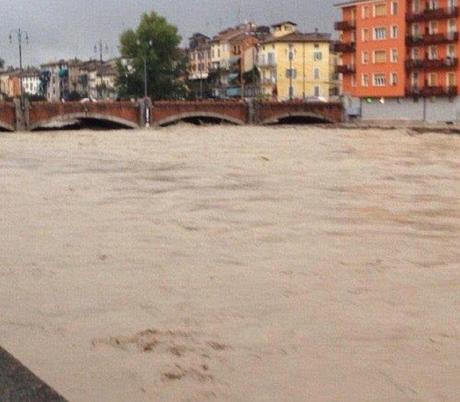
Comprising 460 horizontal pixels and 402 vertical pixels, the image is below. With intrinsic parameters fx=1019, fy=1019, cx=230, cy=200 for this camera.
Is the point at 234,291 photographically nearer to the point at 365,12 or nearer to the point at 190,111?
the point at 190,111

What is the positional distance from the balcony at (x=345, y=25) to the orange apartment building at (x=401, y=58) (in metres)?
0.07

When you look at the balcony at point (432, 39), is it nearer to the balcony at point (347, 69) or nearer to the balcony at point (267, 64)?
the balcony at point (347, 69)

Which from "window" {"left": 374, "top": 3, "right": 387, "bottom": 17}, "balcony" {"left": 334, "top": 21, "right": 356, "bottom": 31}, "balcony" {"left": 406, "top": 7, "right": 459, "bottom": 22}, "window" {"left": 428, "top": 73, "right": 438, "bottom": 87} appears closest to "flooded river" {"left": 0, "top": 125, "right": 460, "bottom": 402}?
"balcony" {"left": 406, "top": 7, "right": 459, "bottom": 22}

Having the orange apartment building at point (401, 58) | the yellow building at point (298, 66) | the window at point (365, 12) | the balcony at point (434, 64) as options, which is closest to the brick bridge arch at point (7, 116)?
the orange apartment building at point (401, 58)

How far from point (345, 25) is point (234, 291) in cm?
6079

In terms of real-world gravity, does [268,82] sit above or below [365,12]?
below

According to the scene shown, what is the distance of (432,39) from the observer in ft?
189

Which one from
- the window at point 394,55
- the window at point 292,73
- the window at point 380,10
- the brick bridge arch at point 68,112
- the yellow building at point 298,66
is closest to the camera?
the brick bridge arch at point 68,112

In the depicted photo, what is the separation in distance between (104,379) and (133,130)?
4673cm

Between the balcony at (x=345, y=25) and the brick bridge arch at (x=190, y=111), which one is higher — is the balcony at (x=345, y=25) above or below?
above

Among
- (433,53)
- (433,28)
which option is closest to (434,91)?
(433,53)

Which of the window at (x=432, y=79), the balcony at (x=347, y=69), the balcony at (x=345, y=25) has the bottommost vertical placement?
the window at (x=432, y=79)

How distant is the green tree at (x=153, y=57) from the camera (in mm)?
85037

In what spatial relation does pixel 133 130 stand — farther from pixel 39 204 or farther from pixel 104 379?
pixel 104 379
